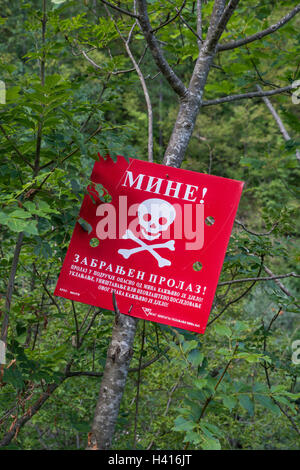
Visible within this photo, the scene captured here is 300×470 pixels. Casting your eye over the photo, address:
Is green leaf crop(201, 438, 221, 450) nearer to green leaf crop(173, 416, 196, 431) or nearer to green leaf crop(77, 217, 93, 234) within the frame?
green leaf crop(173, 416, 196, 431)

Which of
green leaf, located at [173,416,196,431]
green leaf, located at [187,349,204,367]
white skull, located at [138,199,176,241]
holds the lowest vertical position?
green leaf, located at [173,416,196,431]

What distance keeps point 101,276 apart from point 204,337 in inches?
88.9

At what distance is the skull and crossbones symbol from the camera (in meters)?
1.34

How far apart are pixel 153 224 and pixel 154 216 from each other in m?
0.03

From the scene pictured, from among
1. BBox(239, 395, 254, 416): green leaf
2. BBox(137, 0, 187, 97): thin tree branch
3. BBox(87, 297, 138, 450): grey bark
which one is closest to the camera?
BBox(239, 395, 254, 416): green leaf

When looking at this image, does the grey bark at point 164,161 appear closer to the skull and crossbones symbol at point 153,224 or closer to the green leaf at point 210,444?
the skull and crossbones symbol at point 153,224

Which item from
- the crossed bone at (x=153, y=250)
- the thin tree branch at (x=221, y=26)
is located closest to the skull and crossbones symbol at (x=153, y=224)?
the crossed bone at (x=153, y=250)

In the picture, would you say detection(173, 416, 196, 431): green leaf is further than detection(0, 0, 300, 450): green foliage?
No

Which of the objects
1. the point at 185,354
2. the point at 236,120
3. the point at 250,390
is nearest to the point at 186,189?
the point at 185,354

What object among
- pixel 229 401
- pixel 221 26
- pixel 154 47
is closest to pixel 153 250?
pixel 229 401

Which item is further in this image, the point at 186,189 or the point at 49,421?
the point at 49,421

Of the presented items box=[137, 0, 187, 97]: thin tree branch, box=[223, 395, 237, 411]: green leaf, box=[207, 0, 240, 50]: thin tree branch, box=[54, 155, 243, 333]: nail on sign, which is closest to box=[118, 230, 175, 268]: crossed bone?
box=[54, 155, 243, 333]: nail on sign

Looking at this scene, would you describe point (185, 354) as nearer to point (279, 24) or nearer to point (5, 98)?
point (5, 98)

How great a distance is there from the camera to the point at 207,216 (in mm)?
1345
